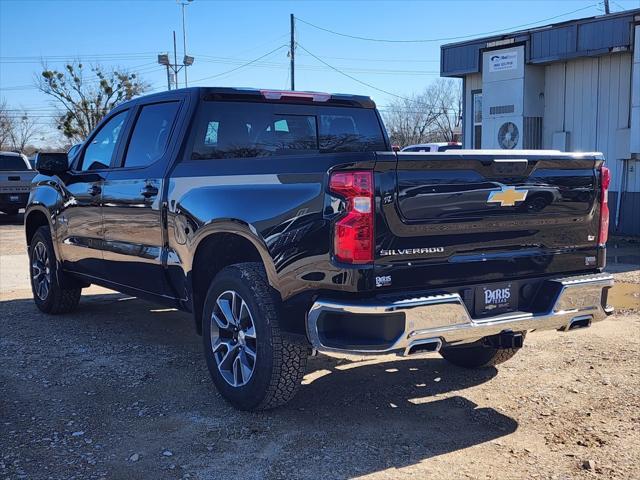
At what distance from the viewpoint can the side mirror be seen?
6.41m

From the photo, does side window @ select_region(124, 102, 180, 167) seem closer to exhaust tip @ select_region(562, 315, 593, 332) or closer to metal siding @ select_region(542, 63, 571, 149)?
exhaust tip @ select_region(562, 315, 593, 332)

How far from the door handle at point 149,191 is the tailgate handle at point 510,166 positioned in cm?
243

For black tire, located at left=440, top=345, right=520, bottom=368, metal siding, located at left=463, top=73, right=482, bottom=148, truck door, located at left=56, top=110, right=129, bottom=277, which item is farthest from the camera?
metal siding, located at left=463, top=73, right=482, bottom=148

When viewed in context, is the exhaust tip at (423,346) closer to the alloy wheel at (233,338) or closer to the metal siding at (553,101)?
the alloy wheel at (233,338)

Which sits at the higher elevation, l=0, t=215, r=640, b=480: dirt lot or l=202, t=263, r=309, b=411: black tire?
l=202, t=263, r=309, b=411: black tire

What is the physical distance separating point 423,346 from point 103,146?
12.3 ft

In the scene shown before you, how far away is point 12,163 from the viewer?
63.1 ft

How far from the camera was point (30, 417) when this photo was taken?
4309 millimetres

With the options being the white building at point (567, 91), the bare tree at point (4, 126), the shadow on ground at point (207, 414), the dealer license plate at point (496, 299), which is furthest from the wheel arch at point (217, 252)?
the bare tree at point (4, 126)

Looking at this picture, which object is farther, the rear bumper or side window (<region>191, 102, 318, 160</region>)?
side window (<region>191, 102, 318, 160</region>)

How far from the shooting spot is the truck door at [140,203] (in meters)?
5.13

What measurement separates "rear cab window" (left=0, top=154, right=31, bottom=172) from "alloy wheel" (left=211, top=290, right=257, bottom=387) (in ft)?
A: 54.2

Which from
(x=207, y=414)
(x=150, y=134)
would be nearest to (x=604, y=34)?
(x=150, y=134)

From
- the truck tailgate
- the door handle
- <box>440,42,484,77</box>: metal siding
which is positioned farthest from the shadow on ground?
<box>440,42,484,77</box>: metal siding
